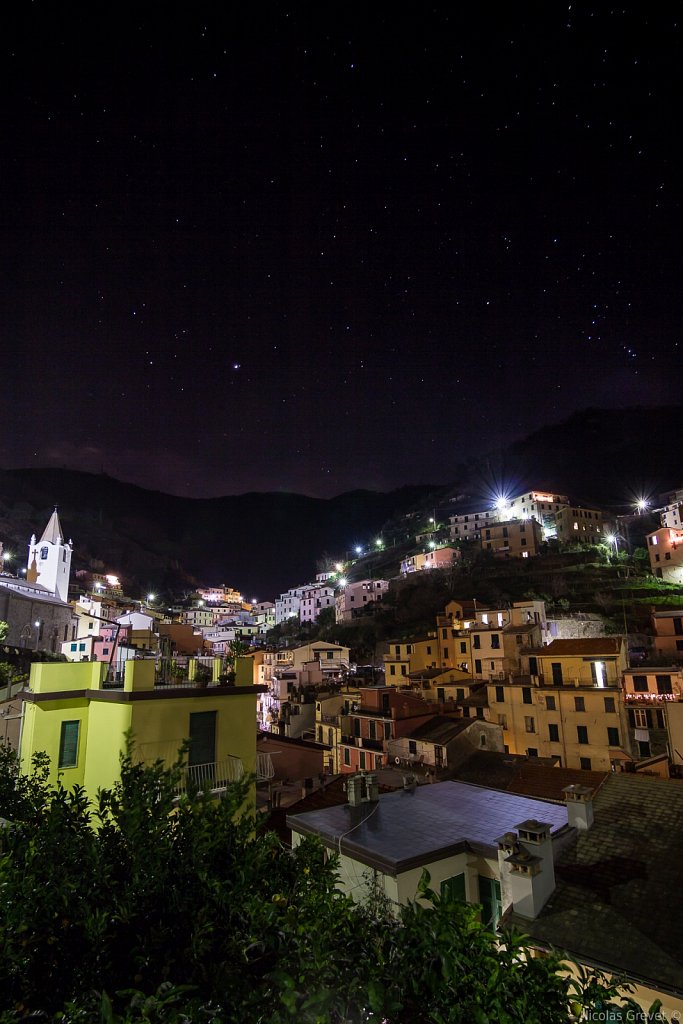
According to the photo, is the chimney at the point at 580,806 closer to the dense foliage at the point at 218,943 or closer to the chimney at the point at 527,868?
the chimney at the point at 527,868

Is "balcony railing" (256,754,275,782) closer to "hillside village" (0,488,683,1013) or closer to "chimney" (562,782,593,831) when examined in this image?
"hillside village" (0,488,683,1013)

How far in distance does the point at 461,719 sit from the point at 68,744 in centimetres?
2341

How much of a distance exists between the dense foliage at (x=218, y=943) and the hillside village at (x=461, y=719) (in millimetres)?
673

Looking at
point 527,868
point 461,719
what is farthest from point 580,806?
point 461,719

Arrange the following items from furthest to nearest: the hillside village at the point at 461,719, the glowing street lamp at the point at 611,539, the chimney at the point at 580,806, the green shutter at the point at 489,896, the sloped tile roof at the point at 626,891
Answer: the glowing street lamp at the point at 611,539 → the chimney at the point at 580,806 → the green shutter at the point at 489,896 → the hillside village at the point at 461,719 → the sloped tile roof at the point at 626,891

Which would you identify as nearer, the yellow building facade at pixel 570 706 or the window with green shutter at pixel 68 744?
the window with green shutter at pixel 68 744

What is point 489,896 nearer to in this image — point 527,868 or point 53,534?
point 527,868

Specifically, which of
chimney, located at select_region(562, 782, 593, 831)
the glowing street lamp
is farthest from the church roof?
the glowing street lamp

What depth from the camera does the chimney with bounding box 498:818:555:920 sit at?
27.7 feet

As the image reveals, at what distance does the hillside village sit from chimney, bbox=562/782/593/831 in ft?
0.12

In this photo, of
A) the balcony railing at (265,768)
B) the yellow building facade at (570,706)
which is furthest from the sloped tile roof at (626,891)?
the yellow building facade at (570,706)

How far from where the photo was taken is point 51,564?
69.0m

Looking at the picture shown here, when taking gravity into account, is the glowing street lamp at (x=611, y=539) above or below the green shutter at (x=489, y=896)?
above

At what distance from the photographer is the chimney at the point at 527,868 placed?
27.7ft
